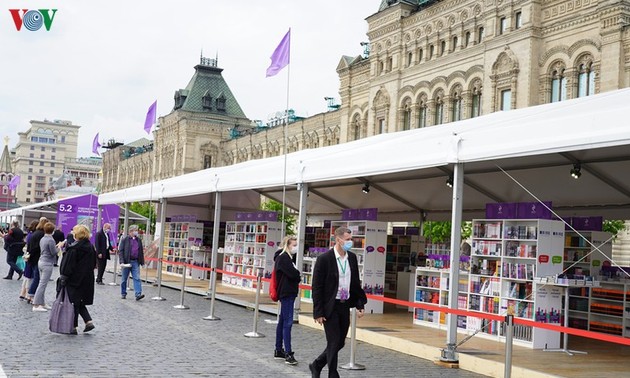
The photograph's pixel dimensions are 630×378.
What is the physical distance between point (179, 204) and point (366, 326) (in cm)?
1515

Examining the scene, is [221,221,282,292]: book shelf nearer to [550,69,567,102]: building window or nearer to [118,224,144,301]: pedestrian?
[118,224,144,301]: pedestrian

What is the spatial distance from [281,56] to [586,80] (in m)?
21.3

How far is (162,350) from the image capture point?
10.7 m

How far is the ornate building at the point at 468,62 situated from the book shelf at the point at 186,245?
60.2 feet

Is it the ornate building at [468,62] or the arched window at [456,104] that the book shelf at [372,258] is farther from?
the arched window at [456,104]

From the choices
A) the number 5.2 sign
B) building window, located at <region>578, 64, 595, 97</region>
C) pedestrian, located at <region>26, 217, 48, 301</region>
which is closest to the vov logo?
pedestrian, located at <region>26, 217, 48, 301</region>

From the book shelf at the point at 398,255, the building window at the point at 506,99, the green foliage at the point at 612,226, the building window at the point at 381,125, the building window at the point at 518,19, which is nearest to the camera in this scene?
the book shelf at the point at 398,255

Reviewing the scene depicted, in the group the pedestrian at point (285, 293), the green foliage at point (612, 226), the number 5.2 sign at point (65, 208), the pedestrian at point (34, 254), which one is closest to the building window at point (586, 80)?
the green foliage at point (612, 226)

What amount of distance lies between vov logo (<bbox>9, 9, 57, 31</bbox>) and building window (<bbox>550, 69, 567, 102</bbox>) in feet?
79.3

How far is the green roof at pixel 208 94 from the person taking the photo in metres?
89.4

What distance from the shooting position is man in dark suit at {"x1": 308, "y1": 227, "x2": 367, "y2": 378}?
8.33 meters

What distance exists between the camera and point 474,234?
13.7 m

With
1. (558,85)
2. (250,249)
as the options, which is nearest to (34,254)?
(250,249)

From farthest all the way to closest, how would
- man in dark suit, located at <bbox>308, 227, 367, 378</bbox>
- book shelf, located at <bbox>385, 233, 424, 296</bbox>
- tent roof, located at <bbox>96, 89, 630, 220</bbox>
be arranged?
book shelf, located at <bbox>385, 233, 424, 296</bbox> → tent roof, located at <bbox>96, 89, 630, 220</bbox> → man in dark suit, located at <bbox>308, 227, 367, 378</bbox>
